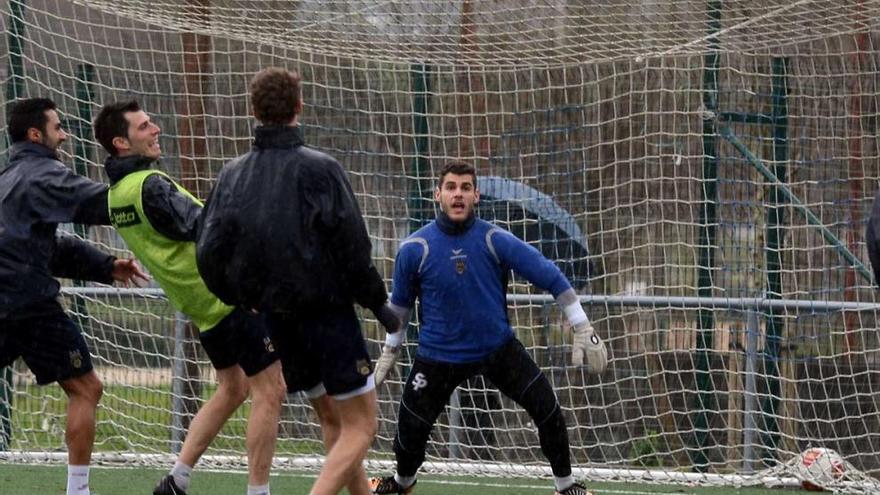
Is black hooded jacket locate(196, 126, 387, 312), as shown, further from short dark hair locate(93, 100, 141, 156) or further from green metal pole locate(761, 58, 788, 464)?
green metal pole locate(761, 58, 788, 464)

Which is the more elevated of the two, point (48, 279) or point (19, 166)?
point (19, 166)

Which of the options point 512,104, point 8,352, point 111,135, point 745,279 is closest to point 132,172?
point 111,135

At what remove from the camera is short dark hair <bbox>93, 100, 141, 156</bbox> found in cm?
725

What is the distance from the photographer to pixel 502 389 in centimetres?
788

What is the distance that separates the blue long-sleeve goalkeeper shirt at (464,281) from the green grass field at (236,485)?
4.24 feet

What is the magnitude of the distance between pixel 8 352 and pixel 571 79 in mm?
4224

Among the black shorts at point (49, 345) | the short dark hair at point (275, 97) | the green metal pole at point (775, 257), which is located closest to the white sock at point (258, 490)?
the black shorts at point (49, 345)

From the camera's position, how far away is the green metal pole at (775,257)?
32.2 feet

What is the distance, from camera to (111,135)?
726 cm

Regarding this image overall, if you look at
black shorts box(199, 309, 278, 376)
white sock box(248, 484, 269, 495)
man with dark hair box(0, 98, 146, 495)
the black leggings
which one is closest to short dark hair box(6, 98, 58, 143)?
man with dark hair box(0, 98, 146, 495)

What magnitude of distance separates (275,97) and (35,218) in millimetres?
1708

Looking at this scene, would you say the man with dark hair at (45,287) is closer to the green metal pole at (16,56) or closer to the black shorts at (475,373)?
the black shorts at (475,373)

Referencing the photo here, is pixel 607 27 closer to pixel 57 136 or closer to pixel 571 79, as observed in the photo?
pixel 571 79

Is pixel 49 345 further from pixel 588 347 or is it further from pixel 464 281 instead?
pixel 588 347
